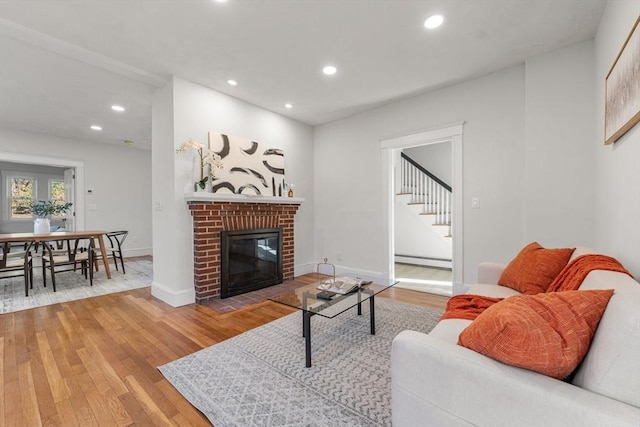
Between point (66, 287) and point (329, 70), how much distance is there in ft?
15.2

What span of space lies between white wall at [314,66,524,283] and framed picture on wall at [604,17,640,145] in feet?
3.65

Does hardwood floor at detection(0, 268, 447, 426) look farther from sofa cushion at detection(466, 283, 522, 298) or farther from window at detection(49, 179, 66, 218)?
window at detection(49, 179, 66, 218)

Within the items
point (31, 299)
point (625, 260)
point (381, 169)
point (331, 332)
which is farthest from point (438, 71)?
point (31, 299)

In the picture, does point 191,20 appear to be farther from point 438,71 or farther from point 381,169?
point 381,169

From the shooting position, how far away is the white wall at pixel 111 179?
5324 millimetres

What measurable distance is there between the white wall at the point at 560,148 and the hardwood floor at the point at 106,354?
4.62ft

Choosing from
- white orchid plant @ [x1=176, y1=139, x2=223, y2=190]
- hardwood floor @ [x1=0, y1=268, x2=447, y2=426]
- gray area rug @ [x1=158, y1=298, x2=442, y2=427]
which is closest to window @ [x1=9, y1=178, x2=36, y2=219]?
hardwood floor @ [x1=0, y1=268, x2=447, y2=426]

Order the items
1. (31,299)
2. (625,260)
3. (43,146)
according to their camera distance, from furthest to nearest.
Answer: (43,146) < (31,299) < (625,260)

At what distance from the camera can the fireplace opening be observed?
138 inches

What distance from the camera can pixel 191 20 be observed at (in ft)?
7.44

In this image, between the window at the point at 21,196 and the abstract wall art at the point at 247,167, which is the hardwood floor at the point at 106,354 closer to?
the abstract wall art at the point at 247,167

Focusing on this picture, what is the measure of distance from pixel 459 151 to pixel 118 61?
12.9ft

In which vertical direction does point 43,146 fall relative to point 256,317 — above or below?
above

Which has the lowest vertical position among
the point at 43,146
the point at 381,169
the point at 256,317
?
the point at 256,317
